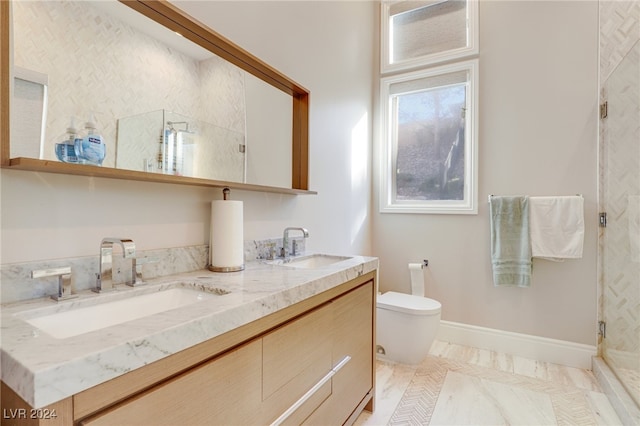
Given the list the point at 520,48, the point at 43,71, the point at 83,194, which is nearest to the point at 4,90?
the point at 43,71

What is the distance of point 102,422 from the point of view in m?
0.53

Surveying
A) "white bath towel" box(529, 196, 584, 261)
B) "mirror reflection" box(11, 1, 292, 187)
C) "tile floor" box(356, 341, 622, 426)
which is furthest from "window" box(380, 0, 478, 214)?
"mirror reflection" box(11, 1, 292, 187)

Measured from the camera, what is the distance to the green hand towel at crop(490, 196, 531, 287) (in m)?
2.20

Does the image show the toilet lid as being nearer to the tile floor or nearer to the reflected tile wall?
the tile floor

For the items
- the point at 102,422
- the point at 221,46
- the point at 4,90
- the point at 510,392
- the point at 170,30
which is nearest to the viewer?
the point at 102,422

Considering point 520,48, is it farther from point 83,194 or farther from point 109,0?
point 83,194

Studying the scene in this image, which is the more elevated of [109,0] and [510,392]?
[109,0]

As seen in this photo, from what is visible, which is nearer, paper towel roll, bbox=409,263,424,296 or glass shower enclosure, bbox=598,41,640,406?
glass shower enclosure, bbox=598,41,640,406

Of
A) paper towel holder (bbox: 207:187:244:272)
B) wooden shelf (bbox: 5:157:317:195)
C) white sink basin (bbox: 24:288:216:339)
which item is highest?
wooden shelf (bbox: 5:157:317:195)

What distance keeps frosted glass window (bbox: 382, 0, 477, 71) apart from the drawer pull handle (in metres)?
2.40

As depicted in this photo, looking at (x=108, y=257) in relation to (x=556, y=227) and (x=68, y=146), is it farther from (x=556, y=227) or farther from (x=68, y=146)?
(x=556, y=227)

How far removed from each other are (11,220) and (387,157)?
97.6 inches

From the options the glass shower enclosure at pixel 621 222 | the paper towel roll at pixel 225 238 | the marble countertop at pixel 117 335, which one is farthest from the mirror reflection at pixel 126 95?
the glass shower enclosure at pixel 621 222

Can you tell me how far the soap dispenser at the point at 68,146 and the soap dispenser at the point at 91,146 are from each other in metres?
0.01
